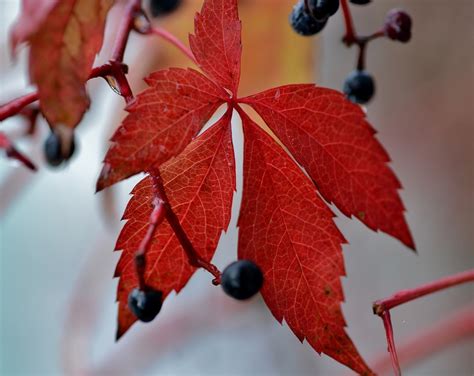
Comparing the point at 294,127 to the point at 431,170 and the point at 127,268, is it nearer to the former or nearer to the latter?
the point at 127,268

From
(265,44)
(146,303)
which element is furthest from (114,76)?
(265,44)

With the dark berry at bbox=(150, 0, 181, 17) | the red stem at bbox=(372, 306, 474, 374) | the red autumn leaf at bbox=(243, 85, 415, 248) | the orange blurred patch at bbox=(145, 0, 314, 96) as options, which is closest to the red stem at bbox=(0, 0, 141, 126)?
the red autumn leaf at bbox=(243, 85, 415, 248)

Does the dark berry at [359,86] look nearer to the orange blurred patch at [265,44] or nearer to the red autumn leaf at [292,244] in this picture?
the red autumn leaf at [292,244]

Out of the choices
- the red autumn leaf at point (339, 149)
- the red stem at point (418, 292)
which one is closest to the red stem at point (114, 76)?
the red autumn leaf at point (339, 149)

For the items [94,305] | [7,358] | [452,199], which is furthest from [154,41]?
[7,358]

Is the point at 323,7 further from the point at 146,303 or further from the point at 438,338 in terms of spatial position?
the point at 438,338

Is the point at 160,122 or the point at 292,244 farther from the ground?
the point at 160,122

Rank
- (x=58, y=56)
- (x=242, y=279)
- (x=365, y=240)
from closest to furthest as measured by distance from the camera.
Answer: (x=58, y=56) < (x=242, y=279) < (x=365, y=240)

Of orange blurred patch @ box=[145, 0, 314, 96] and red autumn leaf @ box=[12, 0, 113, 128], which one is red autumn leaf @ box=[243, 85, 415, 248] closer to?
red autumn leaf @ box=[12, 0, 113, 128]
